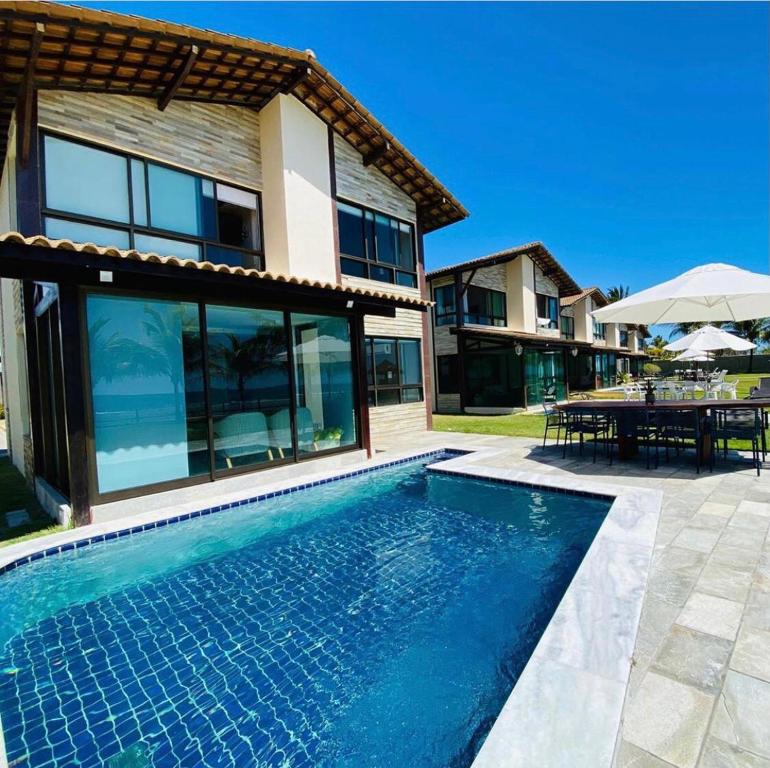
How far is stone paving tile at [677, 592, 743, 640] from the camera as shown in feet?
9.96

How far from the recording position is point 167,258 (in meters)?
5.73

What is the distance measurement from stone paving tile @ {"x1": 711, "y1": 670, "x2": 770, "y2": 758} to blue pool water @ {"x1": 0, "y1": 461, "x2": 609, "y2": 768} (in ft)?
3.78

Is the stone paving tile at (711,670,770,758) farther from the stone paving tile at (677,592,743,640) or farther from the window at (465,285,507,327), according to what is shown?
the window at (465,285,507,327)

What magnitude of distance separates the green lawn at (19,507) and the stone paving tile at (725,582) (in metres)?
7.48

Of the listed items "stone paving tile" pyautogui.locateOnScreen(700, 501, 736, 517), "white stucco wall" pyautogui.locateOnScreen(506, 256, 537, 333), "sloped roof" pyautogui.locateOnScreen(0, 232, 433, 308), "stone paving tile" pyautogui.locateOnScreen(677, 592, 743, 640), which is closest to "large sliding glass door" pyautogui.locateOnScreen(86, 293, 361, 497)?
"sloped roof" pyautogui.locateOnScreen(0, 232, 433, 308)

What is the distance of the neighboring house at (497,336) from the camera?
19.3 meters

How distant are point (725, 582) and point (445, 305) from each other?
18161 mm

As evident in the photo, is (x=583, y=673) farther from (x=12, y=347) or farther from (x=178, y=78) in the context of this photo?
(x=12, y=347)

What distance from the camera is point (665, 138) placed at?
65.0 feet

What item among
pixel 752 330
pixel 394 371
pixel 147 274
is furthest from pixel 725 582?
pixel 752 330

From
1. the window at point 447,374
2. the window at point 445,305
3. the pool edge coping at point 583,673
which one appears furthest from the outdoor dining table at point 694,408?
the window at point 445,305

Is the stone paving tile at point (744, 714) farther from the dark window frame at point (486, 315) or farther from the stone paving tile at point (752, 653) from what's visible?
the dark window frame at point (486, 315)

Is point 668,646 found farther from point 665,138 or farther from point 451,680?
point 665,138

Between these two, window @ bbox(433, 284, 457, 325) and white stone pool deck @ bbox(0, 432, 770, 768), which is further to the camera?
window @ bbox(433, 284, 457, 325)
